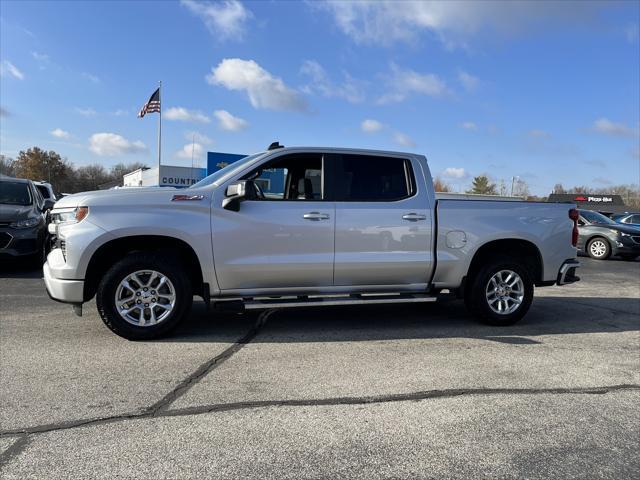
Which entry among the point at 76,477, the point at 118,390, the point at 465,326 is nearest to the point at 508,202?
the point at 465,326

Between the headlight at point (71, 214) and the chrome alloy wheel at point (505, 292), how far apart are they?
455 centimetres

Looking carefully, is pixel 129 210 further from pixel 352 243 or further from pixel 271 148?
pixel 352 243

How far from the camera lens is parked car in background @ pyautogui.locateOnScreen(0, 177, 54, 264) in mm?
8867

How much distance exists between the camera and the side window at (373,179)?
5.48 m

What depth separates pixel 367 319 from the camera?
6.12 meters

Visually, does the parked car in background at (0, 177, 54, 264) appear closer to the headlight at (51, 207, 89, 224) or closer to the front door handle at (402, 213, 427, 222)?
the headlight at (51, 207, 89, 224)

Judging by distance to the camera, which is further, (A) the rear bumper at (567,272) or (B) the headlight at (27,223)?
(B) the headlight at (27,223)

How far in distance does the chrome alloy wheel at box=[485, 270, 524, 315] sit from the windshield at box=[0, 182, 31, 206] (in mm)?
9090

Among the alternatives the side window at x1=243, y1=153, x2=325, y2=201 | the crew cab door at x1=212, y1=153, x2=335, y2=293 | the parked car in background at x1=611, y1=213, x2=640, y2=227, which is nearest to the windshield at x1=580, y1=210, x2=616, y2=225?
the parked car in background at x1=611, y1=213, x2=640, y2=227

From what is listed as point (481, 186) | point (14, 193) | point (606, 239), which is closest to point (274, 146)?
point (14, 193)

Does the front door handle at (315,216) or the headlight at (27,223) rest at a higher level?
the front door handle at (315,216)

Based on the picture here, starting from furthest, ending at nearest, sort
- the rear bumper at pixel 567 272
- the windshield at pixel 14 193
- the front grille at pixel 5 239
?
the windshield at pixel 14 193 < the front grille at pixel 5 239 < the rear bumper at pixel 567 272

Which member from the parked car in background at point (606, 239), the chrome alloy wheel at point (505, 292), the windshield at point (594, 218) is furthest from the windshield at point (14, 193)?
the windshield at point (594, 218)

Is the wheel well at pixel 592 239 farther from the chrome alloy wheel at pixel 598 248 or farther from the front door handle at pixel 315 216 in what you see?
the front door handle at pixel 315 216
